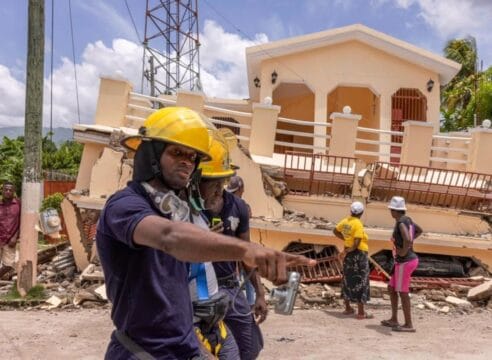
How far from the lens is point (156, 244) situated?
1.46 m

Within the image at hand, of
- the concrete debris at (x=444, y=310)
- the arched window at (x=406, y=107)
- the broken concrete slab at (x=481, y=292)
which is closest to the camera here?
the concrete debris at (x=444, y=310)

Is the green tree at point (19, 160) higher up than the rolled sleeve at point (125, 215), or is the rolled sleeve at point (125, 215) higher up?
the rolled sleeve at point (125, 215)

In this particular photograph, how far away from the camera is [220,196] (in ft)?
10.9

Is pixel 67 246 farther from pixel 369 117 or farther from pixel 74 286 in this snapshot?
pixel 369 117

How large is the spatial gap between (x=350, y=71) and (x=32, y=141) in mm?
8749

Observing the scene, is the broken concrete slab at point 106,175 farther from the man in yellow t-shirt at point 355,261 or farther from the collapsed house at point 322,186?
the man in yellow t-shirt at point 355,261

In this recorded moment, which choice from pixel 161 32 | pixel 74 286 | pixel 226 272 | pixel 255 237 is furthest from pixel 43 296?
pixel 161 32

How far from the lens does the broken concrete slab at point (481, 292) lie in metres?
7.44

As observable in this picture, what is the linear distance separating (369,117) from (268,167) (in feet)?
25.5

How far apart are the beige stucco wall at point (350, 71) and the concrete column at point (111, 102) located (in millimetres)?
5097

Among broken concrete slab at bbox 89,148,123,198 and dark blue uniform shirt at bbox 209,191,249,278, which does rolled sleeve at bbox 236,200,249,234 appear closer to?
dark blue uniform shirt at bbox 209,191,249,278

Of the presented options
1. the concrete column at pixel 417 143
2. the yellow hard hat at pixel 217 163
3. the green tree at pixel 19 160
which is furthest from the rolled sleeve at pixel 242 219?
the green tree at pixel 19 160

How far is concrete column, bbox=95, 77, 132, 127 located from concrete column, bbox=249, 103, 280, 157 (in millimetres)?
2356

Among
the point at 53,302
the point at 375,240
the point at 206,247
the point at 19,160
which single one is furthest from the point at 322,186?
the point at 19,160
